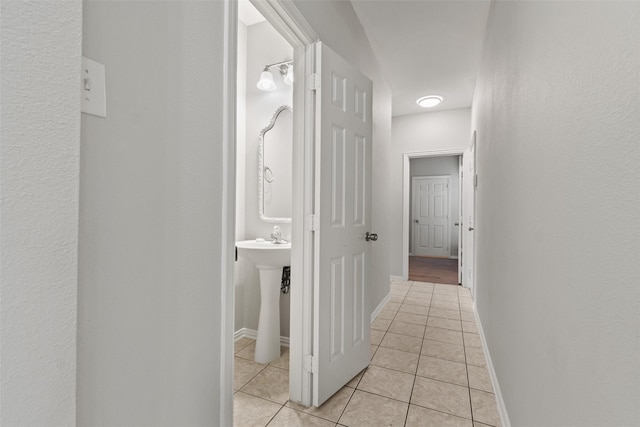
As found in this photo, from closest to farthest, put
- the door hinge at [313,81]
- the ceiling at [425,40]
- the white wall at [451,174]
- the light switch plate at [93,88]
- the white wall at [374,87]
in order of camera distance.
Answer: the light switch plate at [93,88]
the door hinge at [313,81]
the white wall at [374,87]
the ceiling at [425,40]
the white wall at [451,174]

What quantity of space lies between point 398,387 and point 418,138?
378 cm

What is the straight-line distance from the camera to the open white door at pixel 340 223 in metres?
1.68

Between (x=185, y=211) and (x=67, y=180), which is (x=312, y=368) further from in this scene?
(x=67, y=180)

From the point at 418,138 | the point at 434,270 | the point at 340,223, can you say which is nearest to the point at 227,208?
the point at 340,223

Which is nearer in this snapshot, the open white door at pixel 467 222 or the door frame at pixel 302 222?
the door frame at pixel 302 222

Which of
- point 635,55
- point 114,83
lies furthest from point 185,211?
point 635,55

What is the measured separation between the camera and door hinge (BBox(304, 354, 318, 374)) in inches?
66.0

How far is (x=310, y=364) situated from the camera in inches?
66.6

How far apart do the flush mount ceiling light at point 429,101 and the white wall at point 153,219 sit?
3685 millimetres

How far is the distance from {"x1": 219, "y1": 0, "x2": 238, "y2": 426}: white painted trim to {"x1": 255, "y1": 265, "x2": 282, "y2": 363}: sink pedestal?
3.45 feet

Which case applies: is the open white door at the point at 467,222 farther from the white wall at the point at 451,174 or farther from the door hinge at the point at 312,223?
the door hinge at the point at 312,223

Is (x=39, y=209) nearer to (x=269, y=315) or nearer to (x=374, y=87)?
(x=269, y=315)

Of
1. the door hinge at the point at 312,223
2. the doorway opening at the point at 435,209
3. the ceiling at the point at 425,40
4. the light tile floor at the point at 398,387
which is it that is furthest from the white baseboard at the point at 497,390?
the doorway opening at the point at 435,209

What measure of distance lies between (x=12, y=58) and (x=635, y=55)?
110 cm
